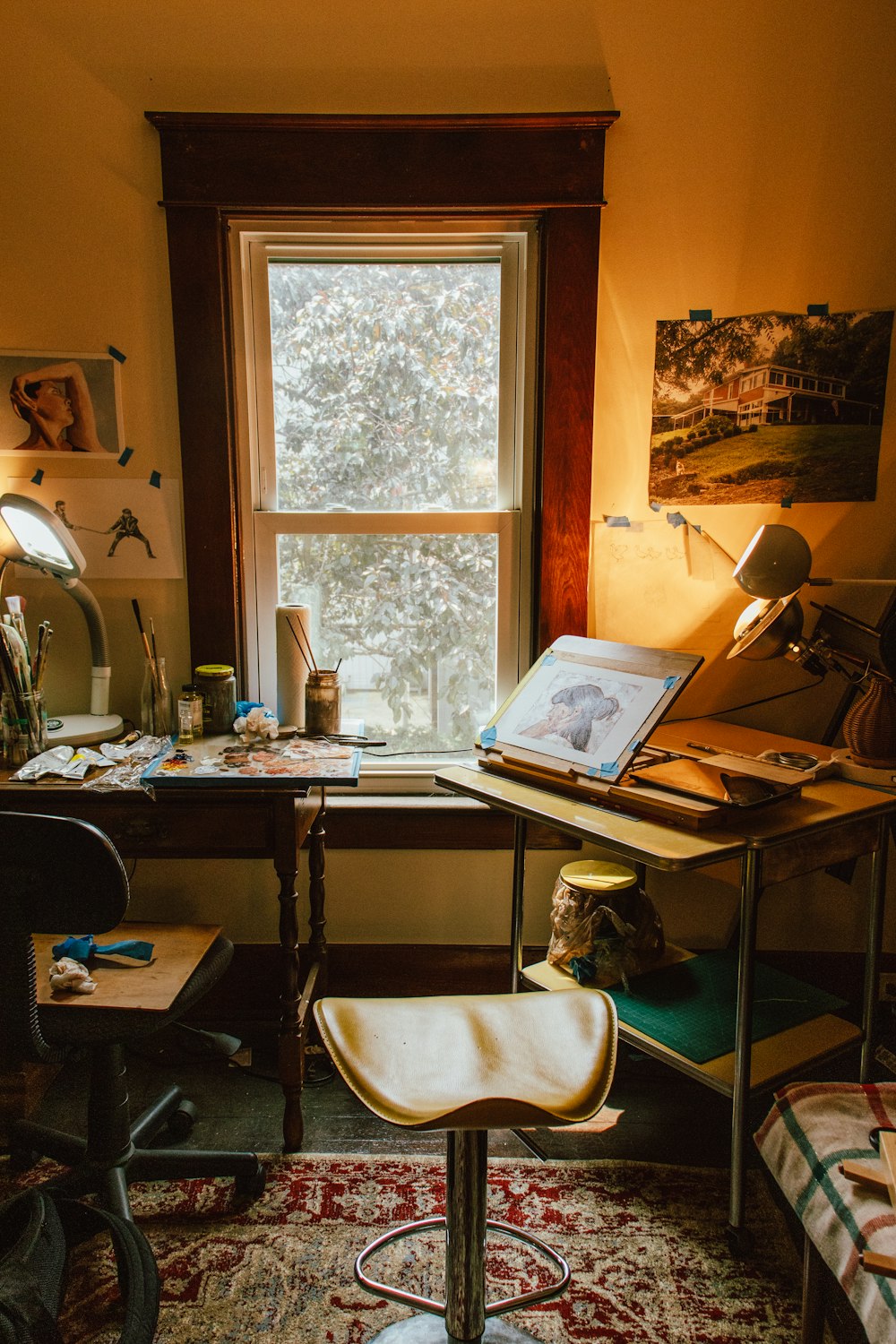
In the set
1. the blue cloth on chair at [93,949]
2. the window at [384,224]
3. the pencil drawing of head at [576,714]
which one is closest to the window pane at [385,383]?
the window at [384,224]

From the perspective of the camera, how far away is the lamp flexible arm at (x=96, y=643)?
2.23m

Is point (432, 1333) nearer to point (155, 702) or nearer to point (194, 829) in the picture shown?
point (194, 829)

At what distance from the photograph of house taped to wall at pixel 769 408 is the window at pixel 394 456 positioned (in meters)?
0.40

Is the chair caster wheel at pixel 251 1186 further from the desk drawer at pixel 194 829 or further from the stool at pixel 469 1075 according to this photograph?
the desk drawer at pixel 194 829

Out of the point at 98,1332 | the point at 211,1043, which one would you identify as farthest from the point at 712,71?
the point at 98,1332

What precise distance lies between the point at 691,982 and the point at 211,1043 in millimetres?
1198

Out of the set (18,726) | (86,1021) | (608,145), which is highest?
(608,145)

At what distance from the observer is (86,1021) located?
5.19 feet

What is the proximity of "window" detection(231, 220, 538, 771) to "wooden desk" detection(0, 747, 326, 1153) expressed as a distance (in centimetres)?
61

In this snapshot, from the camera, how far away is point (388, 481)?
7.86ft

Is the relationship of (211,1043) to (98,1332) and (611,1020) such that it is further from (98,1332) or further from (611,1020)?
(611,1020)

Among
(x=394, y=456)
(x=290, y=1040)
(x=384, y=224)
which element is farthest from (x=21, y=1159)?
(x=384, y=224)

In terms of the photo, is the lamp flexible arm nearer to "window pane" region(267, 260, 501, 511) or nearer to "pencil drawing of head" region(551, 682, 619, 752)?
"window pane" region(267, 260, 501, 511)

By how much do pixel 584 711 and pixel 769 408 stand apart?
1.04 meters
